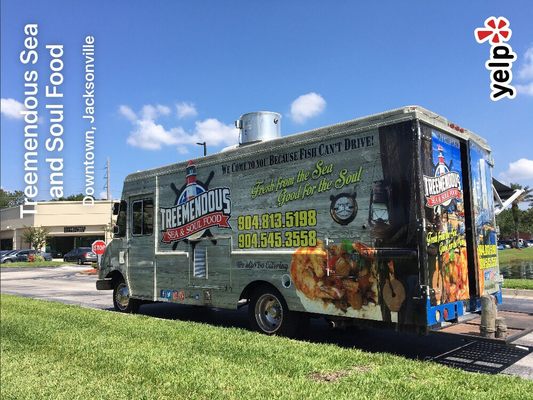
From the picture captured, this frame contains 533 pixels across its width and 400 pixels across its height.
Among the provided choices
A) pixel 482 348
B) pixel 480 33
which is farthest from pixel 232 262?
pixel 480 33

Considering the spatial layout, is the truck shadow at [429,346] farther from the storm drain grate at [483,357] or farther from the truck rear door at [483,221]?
the truck rear door at [483,221]

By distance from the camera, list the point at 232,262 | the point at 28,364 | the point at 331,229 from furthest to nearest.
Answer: the point at 232,262 → the point at 331,229 → the point at 28,364

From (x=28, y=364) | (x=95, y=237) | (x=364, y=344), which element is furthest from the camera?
(x=95, y=237)

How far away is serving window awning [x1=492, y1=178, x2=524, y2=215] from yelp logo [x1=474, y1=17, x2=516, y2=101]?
2238 millimetres

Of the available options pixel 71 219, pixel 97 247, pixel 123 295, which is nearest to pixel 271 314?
pixel 123 295

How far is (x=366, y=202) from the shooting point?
21.0 feet

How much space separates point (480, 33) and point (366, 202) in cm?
638

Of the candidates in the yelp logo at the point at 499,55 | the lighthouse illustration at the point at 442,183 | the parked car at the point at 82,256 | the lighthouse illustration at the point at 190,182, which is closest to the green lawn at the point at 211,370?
the lighthouse illustration at the point at 442,183

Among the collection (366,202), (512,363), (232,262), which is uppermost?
(366,202)

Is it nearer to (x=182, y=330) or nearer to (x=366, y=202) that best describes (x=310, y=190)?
(x=366, y=202)

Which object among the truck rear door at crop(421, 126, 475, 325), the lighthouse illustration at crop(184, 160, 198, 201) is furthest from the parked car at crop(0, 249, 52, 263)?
the truck rear door at crop(421, 126, 475, 325)

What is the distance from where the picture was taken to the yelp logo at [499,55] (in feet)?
33.4

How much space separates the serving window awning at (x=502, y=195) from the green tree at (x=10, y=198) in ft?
409

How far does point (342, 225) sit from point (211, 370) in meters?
2.58
